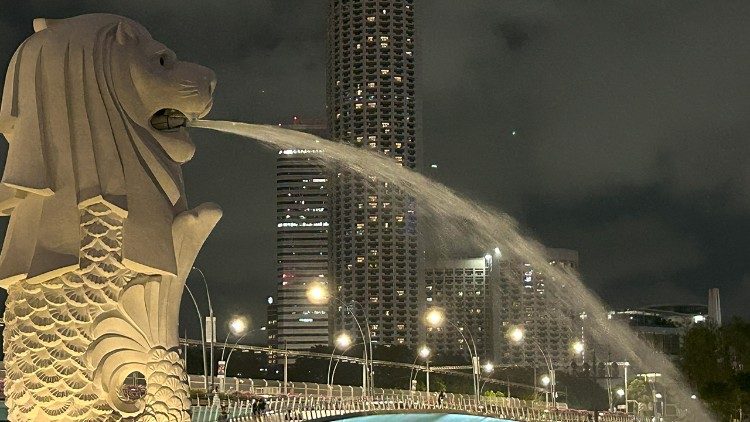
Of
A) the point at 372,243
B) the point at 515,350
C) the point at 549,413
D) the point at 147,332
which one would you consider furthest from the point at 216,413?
the point at 515,350

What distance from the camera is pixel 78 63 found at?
14.5 m

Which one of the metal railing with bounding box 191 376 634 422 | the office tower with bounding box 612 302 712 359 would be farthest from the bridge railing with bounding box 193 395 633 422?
the office tower with bounding box 612 302 712 359

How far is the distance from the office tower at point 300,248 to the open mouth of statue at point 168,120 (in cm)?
11151

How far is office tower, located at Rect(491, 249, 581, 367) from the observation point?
11469 cm

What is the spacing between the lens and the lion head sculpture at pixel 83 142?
46.5 ft

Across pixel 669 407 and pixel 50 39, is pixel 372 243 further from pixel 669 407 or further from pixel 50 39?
pixel 50 39

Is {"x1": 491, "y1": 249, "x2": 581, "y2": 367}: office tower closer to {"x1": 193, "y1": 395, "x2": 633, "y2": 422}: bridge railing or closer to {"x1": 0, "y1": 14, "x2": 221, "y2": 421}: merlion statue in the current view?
{"x1": 193, "y1": 395, "x2": 633, "y2": 422}: bridge railing

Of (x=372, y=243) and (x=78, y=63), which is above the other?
(x=372, y=243)

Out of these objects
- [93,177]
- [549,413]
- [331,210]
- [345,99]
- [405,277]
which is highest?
[345,99]

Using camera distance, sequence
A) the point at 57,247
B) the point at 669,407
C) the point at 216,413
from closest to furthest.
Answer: the point at 57,247
the point at 216,413
the point at 669,407

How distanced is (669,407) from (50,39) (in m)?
81.3

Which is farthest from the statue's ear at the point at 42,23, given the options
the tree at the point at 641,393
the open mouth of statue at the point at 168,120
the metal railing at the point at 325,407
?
the tree at the point at 641,393

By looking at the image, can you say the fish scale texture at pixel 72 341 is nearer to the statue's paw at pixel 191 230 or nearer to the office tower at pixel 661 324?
the statue's paw at pixel 191 230

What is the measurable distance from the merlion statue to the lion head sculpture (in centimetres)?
2
